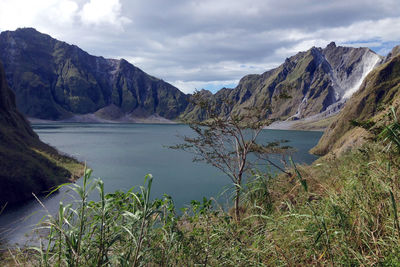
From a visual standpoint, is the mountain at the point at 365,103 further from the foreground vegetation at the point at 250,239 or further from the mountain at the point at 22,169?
the foreground vegetation at the point at 250,239

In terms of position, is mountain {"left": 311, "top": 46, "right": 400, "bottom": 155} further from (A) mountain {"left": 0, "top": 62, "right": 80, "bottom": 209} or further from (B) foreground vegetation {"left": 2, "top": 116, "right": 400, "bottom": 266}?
(B) foreground vegetation {"left": 2, "top": 116, "right": 400, "bottom": 266}

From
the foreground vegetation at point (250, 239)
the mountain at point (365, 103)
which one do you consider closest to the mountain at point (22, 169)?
the foreground vegetation at point (250, 239)

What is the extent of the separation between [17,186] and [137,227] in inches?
1356

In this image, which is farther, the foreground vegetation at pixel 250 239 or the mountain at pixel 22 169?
the mountain at pixel 22 169

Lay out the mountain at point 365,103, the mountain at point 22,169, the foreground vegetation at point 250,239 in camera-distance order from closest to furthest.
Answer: the foreground vegetation at point 250,239 → the mountain at point 22,169 → the mountain at point 365,103

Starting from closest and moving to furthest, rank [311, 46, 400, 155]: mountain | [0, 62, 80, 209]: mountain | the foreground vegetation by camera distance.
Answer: the foreground vegetation → [0, 62, 80, 209]: mountain → [311, 46, 400, 155]: mountain

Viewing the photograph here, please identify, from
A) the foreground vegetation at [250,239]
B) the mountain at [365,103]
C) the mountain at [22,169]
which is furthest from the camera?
the mountain at [365,103]

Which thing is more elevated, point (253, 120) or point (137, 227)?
point (253, 120)

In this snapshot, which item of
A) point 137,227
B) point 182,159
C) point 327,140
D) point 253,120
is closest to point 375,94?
point 327,140

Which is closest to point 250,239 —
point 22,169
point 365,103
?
point 22,169

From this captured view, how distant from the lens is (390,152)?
5160 millimetres

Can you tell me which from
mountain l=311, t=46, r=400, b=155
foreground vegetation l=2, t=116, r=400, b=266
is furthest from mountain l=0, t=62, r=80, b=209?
mountain l=311, t=46, r=400, b=155

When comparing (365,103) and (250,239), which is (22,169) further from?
(365,103)

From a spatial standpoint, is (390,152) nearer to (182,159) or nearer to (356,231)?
(356,231)
